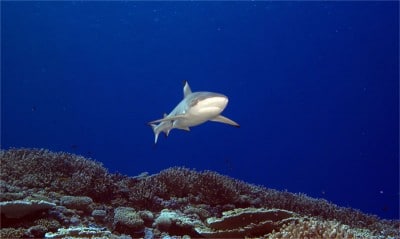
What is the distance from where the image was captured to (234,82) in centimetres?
12762

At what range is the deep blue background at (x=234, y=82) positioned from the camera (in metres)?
91.0

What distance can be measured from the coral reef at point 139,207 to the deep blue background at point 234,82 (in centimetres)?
7047

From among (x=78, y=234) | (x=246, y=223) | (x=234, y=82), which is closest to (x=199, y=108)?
(x=246, y=223)

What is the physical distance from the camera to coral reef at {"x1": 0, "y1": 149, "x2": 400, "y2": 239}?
5.92 m

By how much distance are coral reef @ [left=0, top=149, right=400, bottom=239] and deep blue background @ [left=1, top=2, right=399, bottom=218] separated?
70.5 meters

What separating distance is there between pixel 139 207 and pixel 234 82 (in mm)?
121088

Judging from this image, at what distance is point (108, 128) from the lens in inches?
6083

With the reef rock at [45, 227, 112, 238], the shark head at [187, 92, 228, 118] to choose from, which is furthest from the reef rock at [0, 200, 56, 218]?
the shark head at [187, 92, 228, 118]

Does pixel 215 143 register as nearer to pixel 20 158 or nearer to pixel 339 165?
pixel 339 165

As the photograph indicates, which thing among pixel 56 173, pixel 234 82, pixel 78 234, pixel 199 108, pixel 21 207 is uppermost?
pixel 234 82

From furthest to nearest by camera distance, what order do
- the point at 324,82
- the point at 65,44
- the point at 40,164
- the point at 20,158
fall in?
the point at 65,44 < the point at 324,82 < the point at 20,158 < the point at 40,164

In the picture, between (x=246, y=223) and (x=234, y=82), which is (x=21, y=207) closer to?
(x=246, y=223)

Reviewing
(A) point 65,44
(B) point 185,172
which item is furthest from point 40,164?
(A) point 65,44

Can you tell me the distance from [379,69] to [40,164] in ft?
309
